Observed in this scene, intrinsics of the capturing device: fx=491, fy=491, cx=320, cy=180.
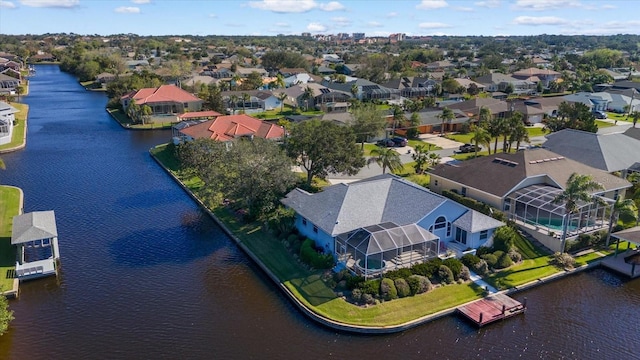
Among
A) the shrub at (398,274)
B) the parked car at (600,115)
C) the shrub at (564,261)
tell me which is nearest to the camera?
the shrub at (398,274)

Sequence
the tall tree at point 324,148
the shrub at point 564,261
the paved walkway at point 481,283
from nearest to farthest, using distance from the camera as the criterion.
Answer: the paved walkway at point 481,283, the shrub at point 564,261, the tall tree at point 324,148

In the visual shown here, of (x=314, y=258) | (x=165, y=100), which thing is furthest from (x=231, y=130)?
(x=314, y=258)

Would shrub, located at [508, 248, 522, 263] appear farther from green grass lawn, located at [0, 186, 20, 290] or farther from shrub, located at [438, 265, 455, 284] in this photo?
green grass lawn, located at [0, 186, 20, 290]

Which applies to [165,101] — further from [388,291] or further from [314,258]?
[388,291]

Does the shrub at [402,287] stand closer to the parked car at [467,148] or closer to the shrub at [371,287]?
the shrub at [371,287]

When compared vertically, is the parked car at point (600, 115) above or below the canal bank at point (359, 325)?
above

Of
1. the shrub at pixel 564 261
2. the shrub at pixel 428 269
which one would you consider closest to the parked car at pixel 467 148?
the shrub at pixel 564 261
